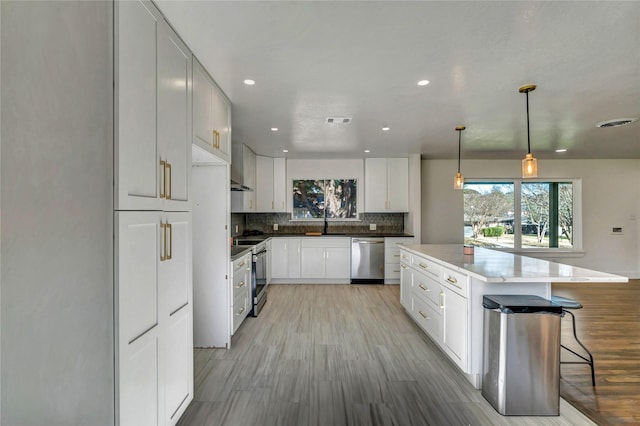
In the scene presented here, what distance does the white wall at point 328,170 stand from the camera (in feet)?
19.0

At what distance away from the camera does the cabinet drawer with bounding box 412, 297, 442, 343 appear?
2.66 metres

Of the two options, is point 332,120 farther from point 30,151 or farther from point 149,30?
point 30,151

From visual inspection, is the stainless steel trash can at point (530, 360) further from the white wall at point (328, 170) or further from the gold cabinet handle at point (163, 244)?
the white wall at point (328, 170)

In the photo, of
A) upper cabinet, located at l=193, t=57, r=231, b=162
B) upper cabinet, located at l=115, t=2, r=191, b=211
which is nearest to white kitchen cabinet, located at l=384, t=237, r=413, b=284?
upper cabinet, located at l=193, t=57, r=231, b=162

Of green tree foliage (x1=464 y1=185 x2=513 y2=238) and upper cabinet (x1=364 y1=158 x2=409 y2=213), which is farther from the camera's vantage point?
green tree foliage (x1=464 y1=185 x2=513 y2=238)

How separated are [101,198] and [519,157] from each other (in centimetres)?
675

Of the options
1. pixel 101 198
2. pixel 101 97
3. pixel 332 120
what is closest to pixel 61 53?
pixel 101 97

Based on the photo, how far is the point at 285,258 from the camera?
213 inches

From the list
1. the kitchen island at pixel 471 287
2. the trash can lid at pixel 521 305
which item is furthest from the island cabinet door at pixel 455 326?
the trash can lid at pixel 521 305

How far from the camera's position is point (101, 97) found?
1165 millimetres

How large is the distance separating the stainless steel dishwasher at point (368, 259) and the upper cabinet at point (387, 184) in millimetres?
735

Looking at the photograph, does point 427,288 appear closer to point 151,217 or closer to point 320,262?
point 151,217

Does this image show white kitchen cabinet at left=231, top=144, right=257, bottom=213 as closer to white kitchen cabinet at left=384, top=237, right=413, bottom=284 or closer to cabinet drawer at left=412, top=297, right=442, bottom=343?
white kitchen cabinet at left=384, top=237, right=413, bottom=284

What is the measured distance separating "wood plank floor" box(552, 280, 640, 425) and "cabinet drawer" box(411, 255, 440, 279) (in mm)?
1218
